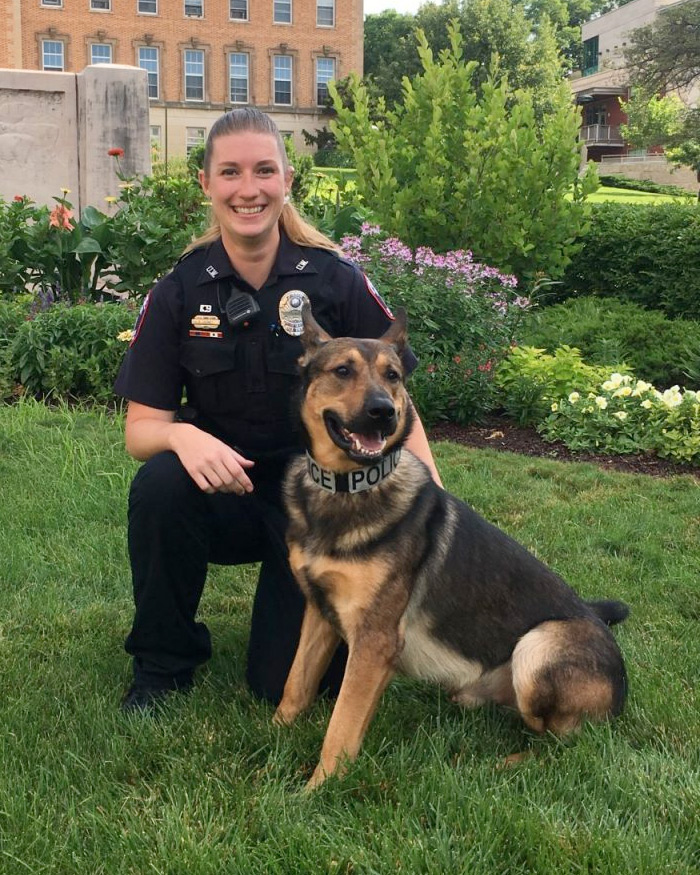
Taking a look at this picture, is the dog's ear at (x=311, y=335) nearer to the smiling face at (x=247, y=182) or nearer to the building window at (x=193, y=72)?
the smiling face at (x=247, y=182)

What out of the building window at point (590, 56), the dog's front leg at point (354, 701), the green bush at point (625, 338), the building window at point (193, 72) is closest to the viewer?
the dog's front leg at point (354, 701)

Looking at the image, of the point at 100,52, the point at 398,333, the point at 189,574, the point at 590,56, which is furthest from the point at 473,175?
the point at 590,56

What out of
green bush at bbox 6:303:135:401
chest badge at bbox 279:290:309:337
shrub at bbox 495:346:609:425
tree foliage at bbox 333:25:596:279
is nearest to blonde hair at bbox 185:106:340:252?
chest badge at bbox 279:290:309:337

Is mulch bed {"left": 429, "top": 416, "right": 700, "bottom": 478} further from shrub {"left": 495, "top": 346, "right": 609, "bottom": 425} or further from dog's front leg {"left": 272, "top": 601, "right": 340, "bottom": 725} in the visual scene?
dog's front leg {"left": 272, "top": 601, "right": 340, "bottom": 725}

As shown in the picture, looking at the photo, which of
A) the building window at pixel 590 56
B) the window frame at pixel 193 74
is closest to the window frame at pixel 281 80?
the window frame at pixel 193 74

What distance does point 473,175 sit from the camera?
8.29 metres

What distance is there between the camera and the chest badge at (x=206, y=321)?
2.93m

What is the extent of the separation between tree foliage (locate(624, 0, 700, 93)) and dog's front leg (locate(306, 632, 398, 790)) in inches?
1014

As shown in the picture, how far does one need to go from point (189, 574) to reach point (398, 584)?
0.84m

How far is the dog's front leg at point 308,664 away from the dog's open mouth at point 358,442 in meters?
0.59

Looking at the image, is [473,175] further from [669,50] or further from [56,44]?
[56,44]

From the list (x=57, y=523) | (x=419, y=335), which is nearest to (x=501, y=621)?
(x=57, y=523)

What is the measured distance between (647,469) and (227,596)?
3.16 m

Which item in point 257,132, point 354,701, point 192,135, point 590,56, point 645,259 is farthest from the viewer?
point 590,56
